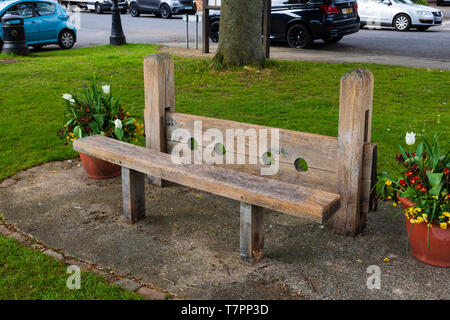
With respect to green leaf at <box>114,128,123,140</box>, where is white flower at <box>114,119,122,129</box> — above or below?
above

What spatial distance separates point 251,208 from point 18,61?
10501mm

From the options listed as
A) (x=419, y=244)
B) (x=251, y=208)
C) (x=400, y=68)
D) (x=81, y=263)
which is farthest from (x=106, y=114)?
(x=400, y=68)

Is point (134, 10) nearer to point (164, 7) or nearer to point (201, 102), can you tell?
point (164, 7)

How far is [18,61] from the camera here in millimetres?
12547

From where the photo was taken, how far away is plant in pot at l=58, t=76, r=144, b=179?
17.7ft

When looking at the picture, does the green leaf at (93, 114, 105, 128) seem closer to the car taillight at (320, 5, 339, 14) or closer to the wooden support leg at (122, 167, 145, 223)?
the wooden support leg at (122, 167, 145, 223)

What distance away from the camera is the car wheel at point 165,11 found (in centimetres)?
2574

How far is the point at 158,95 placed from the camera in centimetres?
502

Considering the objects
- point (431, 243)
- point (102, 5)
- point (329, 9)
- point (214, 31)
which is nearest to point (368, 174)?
point (431, 243)

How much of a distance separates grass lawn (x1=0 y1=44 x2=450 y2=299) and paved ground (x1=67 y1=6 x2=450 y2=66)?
266 centimetres

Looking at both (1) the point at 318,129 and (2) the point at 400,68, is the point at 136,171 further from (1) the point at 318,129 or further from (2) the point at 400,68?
(2) the point at 400,68

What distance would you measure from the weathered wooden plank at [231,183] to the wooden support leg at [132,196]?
14 centimetres

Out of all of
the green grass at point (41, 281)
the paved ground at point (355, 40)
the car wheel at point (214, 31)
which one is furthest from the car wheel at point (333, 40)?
the green grass at point (41, 281)

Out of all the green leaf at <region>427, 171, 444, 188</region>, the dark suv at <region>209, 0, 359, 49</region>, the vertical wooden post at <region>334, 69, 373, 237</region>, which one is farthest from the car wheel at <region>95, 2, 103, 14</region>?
the green leaf at <region>427, 171, 444, 188</region>
